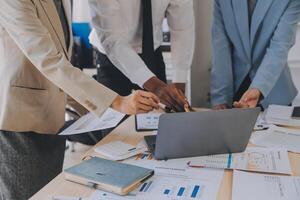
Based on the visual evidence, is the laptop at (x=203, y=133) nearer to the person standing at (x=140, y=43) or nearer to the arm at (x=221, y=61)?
the person standing at (x=140, y=43)

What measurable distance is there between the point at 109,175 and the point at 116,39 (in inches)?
31.4

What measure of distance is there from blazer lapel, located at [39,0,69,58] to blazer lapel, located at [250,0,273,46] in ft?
2.72

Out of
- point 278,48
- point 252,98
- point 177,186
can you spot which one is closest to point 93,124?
point 177,186

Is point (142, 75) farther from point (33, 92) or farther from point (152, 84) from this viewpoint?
point (33, 92)

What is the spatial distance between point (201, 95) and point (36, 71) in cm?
195

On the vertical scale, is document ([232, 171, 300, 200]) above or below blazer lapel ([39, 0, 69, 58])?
below

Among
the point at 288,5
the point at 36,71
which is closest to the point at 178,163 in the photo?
the point at 36,71

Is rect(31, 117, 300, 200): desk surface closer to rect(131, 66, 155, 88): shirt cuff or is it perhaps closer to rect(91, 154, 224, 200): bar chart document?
rect(91, 154, 224, 200): bar chart document

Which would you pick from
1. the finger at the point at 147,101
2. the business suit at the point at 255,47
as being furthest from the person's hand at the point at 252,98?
the finger at the point at 147,101

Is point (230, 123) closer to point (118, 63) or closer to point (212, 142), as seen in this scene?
point (212, 142)

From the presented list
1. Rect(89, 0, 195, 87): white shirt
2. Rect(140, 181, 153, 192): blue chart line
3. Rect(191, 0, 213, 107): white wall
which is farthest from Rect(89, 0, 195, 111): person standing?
Rect(191, 0, 213, 107): white wall

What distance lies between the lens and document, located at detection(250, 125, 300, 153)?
1259 mm

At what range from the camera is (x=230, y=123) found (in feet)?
3.67

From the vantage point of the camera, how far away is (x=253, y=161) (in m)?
1.12
